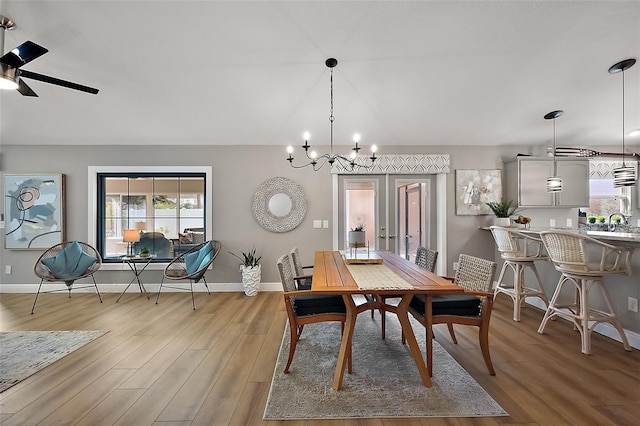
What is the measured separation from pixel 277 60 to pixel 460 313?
2.81m

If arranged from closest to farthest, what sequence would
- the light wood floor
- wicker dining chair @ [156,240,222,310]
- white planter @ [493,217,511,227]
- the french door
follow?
the light wood floor
wicker dining chair @ [156,240,222,310]
white planter @ [493,217,511,227]
the french door

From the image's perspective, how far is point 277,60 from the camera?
295cm

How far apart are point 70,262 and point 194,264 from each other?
1.68 m

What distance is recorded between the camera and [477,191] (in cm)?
464

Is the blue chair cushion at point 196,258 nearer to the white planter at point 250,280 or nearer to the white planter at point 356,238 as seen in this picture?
the white planter at point 250,280

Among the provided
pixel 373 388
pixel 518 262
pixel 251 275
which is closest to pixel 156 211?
pixel 251 275

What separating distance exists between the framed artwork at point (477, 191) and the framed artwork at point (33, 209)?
6190 millimetres

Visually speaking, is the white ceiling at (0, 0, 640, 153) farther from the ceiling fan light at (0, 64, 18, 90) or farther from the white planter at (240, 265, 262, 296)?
the white planter at (240, 265, 262, 296)

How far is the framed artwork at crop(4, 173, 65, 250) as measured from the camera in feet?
14.8

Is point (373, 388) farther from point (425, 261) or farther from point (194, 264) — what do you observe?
point (194, 264)

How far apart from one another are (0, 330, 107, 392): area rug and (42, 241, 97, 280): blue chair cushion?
3.60 ft

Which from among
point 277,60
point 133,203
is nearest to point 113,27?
point 277,60

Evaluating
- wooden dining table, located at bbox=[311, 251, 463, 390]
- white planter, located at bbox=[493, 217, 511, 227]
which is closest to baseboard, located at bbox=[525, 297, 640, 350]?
white planter, located at bbox=[493, 217, 511, 227]

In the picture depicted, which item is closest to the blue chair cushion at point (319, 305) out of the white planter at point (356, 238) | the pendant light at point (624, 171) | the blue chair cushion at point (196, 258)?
the white planter at point (356, 238)
